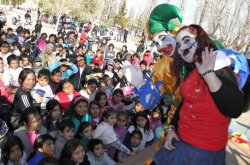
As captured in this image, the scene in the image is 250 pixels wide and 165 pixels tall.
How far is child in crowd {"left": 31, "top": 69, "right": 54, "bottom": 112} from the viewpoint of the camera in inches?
182

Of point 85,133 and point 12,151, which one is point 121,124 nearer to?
point 85,133

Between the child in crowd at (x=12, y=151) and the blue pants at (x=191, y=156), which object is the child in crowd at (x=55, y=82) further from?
the blue pants at (x=191, y=156)

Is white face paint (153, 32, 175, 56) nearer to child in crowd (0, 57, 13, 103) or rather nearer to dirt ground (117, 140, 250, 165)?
dirt ground (117, 140, 250, 165)

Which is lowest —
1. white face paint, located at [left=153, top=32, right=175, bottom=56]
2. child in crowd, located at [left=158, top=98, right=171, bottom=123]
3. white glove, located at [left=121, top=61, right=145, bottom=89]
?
child in crowd, located at [left=158, top=98, right=171, bottom=123]

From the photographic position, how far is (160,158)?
2.05m

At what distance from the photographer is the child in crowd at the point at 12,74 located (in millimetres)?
5404

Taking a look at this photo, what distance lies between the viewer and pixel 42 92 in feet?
15.9

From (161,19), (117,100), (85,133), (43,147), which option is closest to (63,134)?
(85,133)

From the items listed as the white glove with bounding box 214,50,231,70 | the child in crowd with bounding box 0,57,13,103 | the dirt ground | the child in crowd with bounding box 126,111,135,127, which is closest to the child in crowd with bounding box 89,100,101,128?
the child in crowd with bounding box 126,111,135,127

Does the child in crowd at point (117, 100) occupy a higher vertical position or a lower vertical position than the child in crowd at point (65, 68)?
lower

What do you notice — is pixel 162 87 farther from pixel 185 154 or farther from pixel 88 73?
pixel 88 73

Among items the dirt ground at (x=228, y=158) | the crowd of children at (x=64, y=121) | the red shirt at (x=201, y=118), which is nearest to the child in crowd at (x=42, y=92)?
the crowd of children at (x=64, y=121)

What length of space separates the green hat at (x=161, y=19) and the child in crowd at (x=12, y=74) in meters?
3.39

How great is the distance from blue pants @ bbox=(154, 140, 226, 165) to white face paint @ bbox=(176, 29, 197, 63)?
52cm
